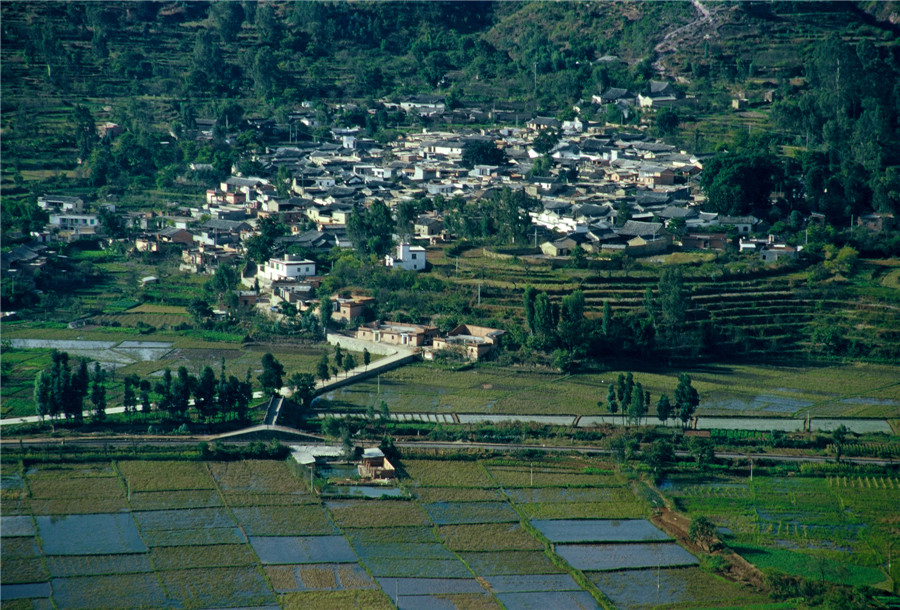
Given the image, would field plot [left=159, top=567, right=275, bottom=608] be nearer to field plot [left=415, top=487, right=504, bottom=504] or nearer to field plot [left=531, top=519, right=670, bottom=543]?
field plot [left=415, top=487, right=504, bottom=504]

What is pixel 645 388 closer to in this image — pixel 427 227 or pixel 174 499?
pixel 174 499

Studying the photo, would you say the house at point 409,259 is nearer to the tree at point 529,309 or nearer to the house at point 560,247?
the house at point 560,247

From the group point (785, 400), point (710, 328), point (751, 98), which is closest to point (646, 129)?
point (751, 98)

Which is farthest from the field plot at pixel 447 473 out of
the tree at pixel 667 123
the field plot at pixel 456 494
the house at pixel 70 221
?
the tree at pixel 667 123

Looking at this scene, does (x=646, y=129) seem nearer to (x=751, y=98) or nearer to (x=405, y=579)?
(x=751, y=98)

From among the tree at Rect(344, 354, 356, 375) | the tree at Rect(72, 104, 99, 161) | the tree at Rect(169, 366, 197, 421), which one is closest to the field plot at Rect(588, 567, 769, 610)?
the tree at Rect(169, 366, 197, 421)

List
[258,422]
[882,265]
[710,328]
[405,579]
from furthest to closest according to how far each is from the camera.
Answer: [882,265], [710,328], [258,422], [405,579]
